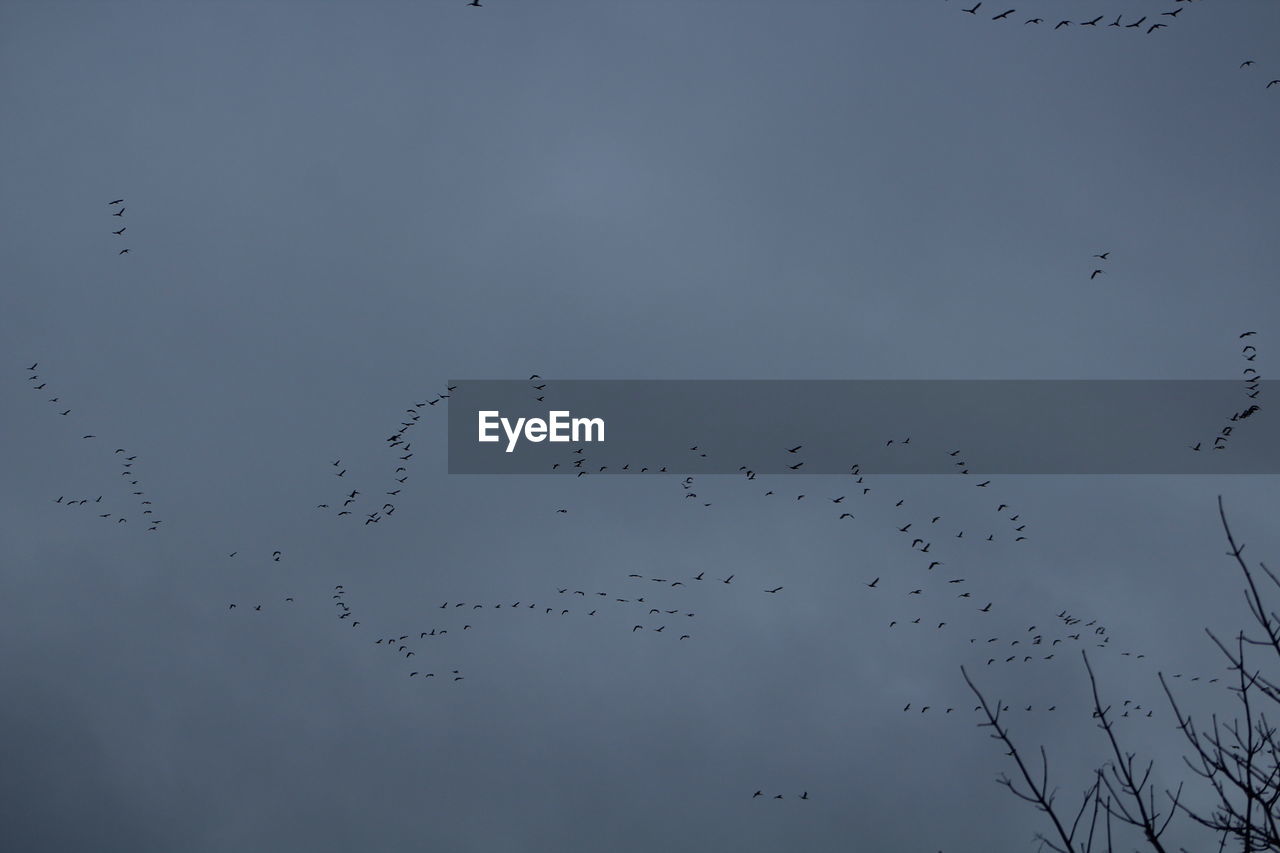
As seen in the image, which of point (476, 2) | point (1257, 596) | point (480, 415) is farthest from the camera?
point (480, 415)

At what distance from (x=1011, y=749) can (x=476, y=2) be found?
34.9 meters

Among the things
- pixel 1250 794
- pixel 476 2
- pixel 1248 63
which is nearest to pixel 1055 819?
pixel 1250 794

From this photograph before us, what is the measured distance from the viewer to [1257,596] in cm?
764

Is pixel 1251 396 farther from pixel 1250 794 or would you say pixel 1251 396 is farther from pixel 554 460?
pixel 554 460

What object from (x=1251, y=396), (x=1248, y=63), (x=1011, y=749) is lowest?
(x=1011, y=749)

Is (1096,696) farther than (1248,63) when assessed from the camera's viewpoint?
No

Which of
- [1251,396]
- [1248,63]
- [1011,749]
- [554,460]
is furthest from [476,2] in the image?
[554,460]

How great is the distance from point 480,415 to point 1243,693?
40164 mm

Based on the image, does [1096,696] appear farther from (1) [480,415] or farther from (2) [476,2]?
(1) [480,415]

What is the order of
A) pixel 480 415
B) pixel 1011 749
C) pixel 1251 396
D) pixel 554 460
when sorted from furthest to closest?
pixel 554 460
pixel 480 415
pixel 1251 396
pixel 1011 749

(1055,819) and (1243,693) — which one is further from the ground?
(1243,693)

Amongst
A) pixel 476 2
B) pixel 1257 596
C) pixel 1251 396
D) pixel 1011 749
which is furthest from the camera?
pixel 1251 396

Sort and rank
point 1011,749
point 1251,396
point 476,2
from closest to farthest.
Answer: point 1011,749 < point 476,2 < point 1251,396

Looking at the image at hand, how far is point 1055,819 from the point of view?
784cm
